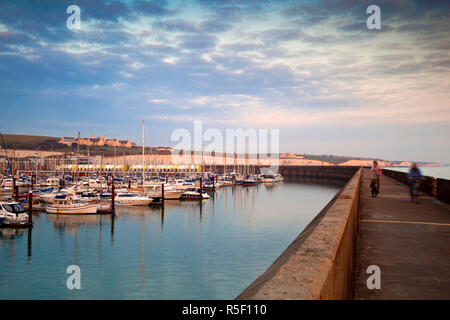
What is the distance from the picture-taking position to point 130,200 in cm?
6309

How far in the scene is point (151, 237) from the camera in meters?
40.4

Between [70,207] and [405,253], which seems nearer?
[405,253]

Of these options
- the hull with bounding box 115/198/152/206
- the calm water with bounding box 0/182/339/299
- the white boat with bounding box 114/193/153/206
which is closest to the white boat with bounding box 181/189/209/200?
the white boat with bounding box 114/193/153/206

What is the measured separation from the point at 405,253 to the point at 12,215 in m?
44.9

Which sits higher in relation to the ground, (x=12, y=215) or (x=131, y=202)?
(x=12, y=215)

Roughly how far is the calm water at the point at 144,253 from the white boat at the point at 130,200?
459 centimetres

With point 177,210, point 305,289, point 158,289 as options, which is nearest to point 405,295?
point 305,289

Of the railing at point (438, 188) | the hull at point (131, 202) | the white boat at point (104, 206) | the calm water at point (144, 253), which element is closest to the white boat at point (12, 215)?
the calm water at point (144, 253)

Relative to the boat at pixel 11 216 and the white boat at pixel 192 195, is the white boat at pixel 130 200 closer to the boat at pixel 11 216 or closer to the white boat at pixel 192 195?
the white boat at pixel 192 195

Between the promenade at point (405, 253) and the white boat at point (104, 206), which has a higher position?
the promenade at point (405, 253)

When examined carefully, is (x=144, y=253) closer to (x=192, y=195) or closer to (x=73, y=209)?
(x=73, y=209)

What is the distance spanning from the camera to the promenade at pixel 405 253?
A: 7027 mm

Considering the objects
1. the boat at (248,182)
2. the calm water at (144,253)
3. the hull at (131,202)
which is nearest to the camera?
the calm water at (144,253)

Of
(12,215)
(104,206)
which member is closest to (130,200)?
(104,206)
